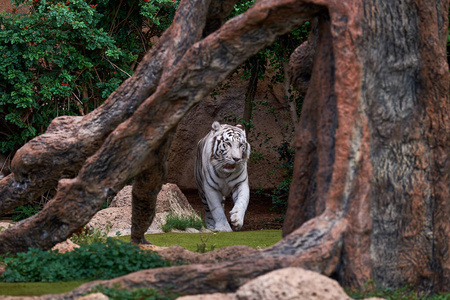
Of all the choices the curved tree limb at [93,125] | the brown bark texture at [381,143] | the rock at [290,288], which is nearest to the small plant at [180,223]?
the curved tree limb at [93,125]

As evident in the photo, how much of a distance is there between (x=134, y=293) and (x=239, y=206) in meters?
5.46

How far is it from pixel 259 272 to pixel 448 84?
1.93 m

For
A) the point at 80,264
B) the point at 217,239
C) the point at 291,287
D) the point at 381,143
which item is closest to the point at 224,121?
the point at 217,239

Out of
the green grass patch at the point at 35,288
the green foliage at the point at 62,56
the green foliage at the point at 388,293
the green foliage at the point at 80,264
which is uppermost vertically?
the green foliage at the point at 62,56

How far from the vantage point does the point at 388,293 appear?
3.88 metres

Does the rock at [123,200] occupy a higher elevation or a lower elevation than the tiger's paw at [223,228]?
higher

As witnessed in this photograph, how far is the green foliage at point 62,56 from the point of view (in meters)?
8.91

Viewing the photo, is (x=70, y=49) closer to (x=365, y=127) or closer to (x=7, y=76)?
(x=7, y=76)

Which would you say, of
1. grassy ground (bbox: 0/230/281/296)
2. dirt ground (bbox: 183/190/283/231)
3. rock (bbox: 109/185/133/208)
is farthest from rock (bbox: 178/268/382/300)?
dirt ground (bbox: 183/190/283/231)

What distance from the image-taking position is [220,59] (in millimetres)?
4242

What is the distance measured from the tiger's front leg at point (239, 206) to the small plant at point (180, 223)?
0.66 meters

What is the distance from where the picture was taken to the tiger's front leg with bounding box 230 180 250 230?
8.45 m

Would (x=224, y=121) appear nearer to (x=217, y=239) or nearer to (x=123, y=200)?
(x=123, y=200)

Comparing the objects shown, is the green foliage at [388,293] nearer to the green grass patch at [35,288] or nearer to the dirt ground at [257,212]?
the green grass patch at [35,288]
